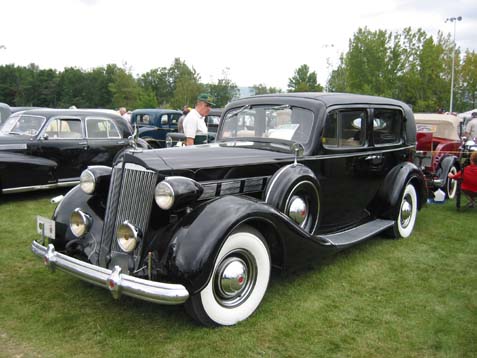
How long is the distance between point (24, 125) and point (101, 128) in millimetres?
1420

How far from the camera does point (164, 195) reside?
9.68 feet

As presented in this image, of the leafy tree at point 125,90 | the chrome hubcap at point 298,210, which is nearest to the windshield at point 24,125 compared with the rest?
the chrome hubcap at point 298,210

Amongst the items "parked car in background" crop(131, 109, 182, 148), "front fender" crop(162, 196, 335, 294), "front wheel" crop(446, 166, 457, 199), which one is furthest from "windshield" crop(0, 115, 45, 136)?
"front wheel" crop(446, 166, 457, 199)

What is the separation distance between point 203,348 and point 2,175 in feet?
18.8

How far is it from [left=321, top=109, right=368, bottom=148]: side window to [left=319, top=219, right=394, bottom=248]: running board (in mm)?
969

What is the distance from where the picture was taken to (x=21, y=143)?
24.3ft

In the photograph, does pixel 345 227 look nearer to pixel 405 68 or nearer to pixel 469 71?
pixel 405 68

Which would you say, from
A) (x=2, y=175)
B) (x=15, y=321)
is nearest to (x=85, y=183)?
(x=15, y=321)

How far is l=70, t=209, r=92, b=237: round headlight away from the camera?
344 cm

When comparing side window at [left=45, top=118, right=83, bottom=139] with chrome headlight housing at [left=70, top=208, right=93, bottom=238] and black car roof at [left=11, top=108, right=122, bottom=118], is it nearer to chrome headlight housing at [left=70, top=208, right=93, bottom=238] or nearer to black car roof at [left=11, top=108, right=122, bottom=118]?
black car roof at [left=11, top=108, right=122, bottom=118]

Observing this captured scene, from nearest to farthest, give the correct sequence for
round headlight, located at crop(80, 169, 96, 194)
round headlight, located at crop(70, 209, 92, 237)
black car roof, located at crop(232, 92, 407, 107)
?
round headlight, located at crop(70, 209, 92, 237), round headlight, located at crop(80, 169, 96, 194), black car roof, located at crop(232, 92, 407, 107)

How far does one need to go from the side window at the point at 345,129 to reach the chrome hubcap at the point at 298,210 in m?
0.80

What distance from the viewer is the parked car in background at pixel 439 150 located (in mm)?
7754

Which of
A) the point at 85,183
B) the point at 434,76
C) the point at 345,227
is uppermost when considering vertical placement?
the point at 434,76
